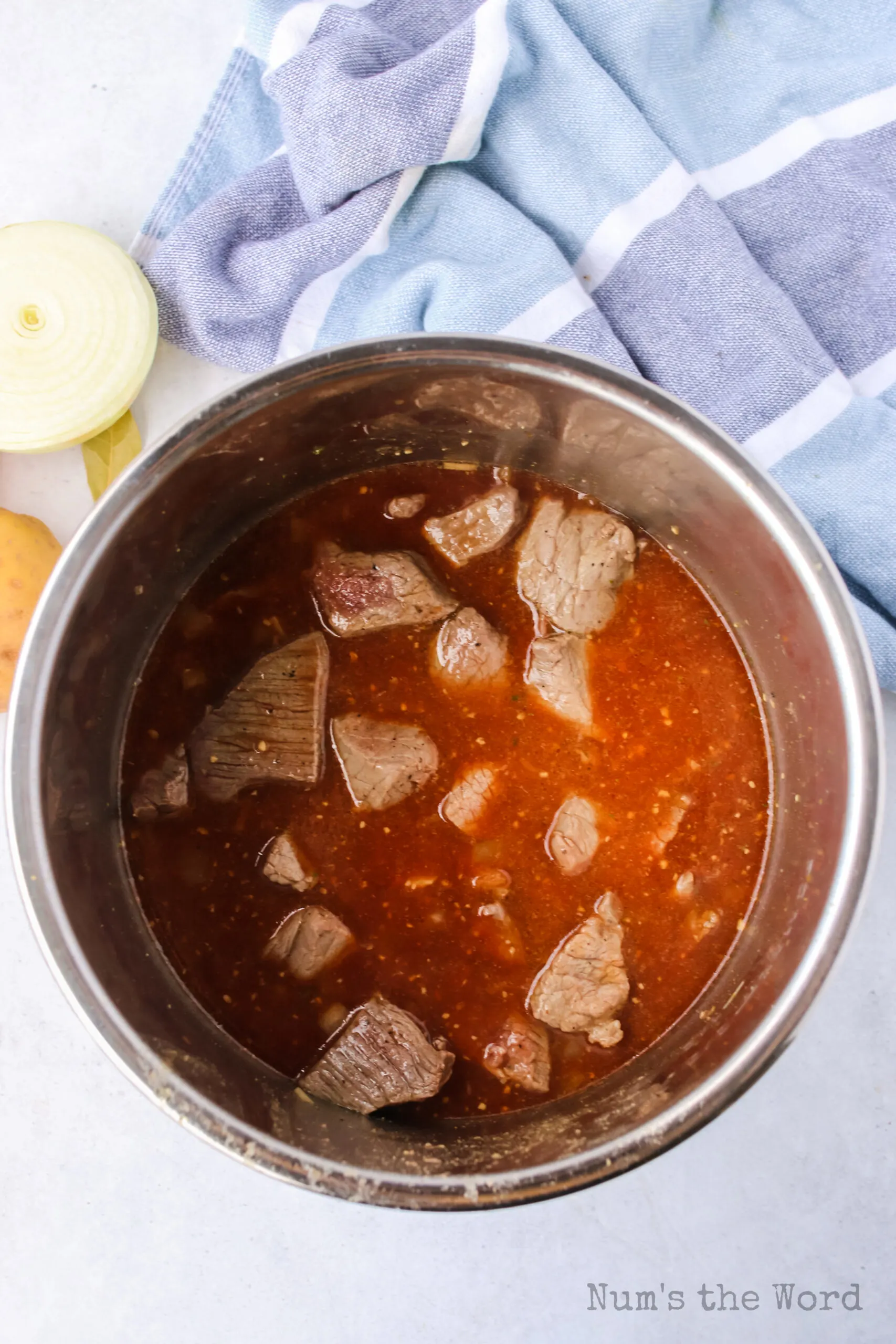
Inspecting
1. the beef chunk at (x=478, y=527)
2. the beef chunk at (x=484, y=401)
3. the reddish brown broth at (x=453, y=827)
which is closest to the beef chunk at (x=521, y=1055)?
the reddish brown broth at (x=453, y=827)

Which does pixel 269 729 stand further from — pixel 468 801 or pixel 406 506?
pixel 406 506

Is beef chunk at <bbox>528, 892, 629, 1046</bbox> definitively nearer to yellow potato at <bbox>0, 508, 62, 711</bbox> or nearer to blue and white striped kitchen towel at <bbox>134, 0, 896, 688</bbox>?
blue and white striped kitchen towel at <bbox>134, 0, 896, 688</bbox>

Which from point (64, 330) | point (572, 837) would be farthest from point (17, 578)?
point (572, 837)

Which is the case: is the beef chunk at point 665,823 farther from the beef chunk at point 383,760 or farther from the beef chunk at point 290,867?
the beef chunk at point 290,867

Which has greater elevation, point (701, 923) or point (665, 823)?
point (665, 823)

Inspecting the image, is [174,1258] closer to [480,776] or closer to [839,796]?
[480,776]
